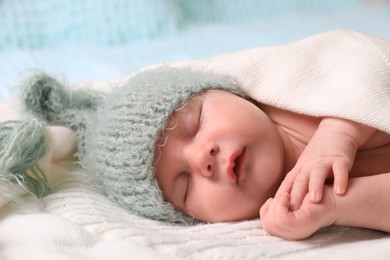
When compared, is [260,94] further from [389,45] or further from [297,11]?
[297,11]

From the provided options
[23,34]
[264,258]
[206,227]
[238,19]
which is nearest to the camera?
[264,258]

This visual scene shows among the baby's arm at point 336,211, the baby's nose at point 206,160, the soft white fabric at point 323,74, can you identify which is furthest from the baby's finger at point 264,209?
the soft white fabric at point 323,74

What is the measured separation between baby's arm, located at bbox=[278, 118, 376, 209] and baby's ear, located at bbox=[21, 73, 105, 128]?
0.49m

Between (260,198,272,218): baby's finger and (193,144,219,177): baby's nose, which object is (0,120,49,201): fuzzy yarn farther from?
(260,198,272,218): baby's finger

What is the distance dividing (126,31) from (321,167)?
1.23 meters

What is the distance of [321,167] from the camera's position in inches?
40.1

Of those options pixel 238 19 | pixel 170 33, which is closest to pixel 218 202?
pixel 170 33

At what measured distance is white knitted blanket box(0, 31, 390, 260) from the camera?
3.18ft

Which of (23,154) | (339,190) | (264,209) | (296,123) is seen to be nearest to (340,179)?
(339,190)

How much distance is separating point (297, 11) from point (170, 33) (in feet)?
1.77

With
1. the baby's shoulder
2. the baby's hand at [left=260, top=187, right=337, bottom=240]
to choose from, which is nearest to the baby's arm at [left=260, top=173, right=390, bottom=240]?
the baby's hand at [left=260, top=187, right=337, bottom=240]

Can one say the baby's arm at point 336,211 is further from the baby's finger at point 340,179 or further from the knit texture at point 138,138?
the knit texture at point 138,138

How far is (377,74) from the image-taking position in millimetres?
1194

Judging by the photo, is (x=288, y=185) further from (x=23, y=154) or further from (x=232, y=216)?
(x=23, y=154)
